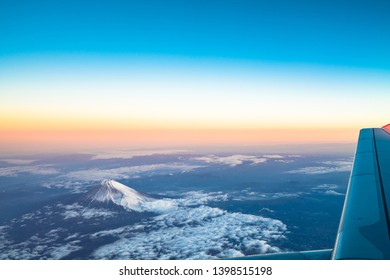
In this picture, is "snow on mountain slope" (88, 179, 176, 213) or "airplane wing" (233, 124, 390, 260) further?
"snow on mountain slope" (88, 179, 176, 213)

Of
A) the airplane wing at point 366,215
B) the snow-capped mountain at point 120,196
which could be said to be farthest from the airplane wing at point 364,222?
the snow-capped mountain at point 120,196

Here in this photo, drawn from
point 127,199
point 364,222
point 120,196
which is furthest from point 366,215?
point 120,196

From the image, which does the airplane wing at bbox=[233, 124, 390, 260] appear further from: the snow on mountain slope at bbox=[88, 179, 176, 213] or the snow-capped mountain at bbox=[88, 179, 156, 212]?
the snow-capped mountain at bbox=[88, 179, 156, 212]

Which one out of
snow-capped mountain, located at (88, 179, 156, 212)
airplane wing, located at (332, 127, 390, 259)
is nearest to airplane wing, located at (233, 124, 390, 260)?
airplane wing, located at (332, 127, 390, 259)

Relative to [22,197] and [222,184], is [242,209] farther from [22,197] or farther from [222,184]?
[22,197]

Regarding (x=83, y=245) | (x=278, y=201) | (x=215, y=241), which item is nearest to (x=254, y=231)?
(x=215, y=241)

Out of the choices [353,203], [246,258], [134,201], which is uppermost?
[353,203]
